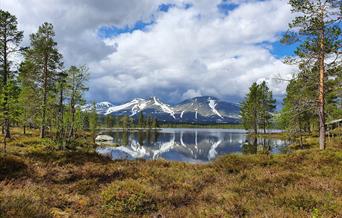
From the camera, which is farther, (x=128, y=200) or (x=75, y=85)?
(x=75, y=85)

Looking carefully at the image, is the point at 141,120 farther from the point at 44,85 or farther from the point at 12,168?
the point at 12,168

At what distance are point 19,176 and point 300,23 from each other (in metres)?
20.3

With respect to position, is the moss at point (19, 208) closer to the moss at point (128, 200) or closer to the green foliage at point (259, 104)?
the moss at point (128, 200)

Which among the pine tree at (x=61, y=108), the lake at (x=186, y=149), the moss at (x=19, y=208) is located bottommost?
the lake at (x=186, y=149)

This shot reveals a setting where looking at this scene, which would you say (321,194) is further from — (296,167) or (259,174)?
(296,167)

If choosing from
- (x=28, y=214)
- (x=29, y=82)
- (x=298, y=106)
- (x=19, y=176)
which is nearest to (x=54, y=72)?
(x=29, y=82)

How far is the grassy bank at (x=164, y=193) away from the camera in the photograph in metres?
7.74

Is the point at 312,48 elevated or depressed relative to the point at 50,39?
depressed

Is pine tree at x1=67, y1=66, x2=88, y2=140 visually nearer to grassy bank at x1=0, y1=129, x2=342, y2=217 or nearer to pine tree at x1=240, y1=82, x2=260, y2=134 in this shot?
grassy bank at x1=0, y1=129, x2=342, y2=217

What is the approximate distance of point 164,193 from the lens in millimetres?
10523

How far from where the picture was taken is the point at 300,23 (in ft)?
66.5

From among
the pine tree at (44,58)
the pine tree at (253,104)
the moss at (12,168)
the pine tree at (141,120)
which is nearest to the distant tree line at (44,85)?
the pine tree at (44,58)

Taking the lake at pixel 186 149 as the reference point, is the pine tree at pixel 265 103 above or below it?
above

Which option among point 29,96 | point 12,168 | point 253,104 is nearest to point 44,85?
point 29,96
